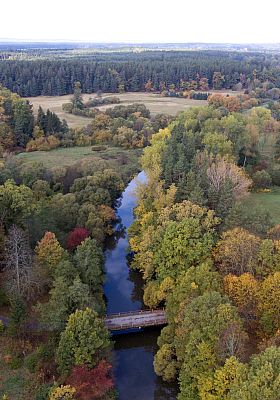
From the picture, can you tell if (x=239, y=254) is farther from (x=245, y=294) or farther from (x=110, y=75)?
(x=110, y=75)

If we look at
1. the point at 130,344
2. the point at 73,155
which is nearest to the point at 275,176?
the point at 73,155

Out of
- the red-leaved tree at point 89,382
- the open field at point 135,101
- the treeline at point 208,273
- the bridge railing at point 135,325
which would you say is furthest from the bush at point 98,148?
the red-leaved tree at point 89,382

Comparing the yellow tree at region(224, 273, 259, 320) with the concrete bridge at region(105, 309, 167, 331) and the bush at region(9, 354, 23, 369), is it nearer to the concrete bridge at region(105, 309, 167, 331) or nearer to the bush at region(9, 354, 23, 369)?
the concrete bridge at region(105, 309, 167, 331)

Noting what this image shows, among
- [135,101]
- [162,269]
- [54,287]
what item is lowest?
[54,287]

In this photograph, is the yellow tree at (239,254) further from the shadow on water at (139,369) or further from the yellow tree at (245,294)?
the shadow on water at (139,369)

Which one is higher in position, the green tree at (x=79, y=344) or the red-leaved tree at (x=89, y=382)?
the green tree at (x=79, y=344)

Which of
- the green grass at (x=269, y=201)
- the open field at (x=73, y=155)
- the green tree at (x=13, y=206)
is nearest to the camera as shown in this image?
the green tree at (x=13, y=206)
